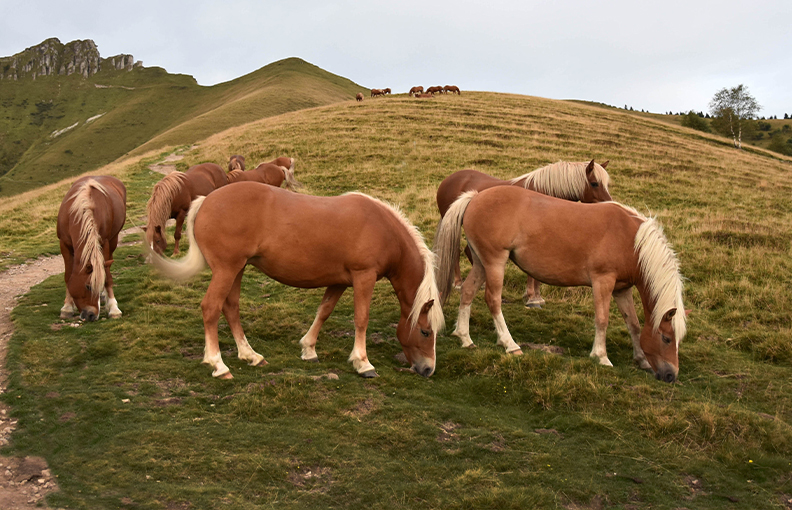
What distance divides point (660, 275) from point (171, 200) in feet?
38.5

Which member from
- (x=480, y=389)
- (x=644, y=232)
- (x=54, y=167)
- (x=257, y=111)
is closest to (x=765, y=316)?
(x=644, y=232)

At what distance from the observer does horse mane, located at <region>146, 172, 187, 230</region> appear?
13352mm

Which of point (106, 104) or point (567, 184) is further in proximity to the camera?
point (106, 104)

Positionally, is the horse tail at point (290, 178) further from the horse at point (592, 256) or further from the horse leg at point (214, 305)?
the horse leg at point (214, 305)

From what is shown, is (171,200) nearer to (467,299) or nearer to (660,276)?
(467,299)

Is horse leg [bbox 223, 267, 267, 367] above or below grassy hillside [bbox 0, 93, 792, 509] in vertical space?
above

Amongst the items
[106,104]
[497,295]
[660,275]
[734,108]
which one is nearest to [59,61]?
[106,104]

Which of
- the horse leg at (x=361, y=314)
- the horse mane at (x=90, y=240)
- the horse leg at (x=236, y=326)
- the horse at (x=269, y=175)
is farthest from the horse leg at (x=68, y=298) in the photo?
the horse at (x=269, y=175)

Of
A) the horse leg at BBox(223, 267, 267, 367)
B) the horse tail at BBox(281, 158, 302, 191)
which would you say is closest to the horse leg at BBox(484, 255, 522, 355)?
the horse leg at BBox(223, 267, 267, 367)

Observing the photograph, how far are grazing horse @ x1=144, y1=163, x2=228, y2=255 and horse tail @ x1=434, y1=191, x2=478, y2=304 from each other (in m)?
7.71

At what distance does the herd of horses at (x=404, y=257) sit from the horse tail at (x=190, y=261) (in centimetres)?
1

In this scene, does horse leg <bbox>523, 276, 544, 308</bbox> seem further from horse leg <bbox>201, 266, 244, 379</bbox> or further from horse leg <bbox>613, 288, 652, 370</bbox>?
horse leg <bbox>201, 266, 244, 379</bbox>

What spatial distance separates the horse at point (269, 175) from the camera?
17.8m

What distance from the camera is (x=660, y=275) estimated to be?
22.4 ft
